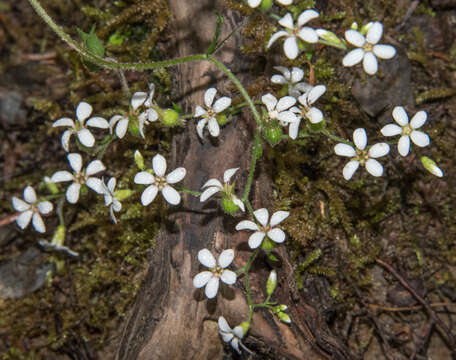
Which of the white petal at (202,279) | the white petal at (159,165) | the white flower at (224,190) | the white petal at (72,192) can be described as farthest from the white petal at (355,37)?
the white petal at (72,192)

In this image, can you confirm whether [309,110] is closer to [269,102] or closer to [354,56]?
[269,102]

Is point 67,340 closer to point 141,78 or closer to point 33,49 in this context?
point 141,78

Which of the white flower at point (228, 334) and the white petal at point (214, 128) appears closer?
the white flower at point (228, 334)

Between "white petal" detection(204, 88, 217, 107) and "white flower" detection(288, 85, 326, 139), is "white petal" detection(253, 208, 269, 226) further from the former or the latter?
"white petal" detection(204, 88, 217, 107)

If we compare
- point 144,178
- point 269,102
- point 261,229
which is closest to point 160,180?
point 144,178

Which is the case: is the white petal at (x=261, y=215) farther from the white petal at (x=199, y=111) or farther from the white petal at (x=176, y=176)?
the white petal at (x=199, y=111)

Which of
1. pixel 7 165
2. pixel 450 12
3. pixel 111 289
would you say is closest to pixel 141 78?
pixel 7 165
